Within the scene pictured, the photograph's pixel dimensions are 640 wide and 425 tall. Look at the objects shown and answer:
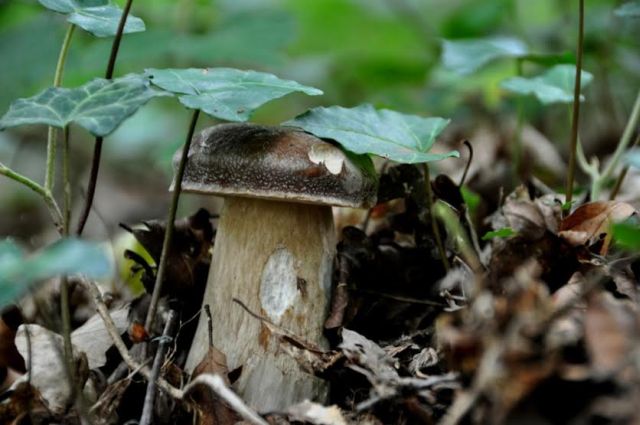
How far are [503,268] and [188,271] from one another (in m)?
1.07

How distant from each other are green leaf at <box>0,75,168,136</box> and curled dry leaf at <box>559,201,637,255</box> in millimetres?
1217

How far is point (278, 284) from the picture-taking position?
2.21m

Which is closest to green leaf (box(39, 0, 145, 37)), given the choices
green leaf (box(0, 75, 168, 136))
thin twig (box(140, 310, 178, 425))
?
green leaf (box(0, 75, 168, 136))

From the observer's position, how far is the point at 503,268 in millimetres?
1921

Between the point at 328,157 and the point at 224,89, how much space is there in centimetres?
35

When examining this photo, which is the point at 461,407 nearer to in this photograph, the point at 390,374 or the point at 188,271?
the point at 390,374

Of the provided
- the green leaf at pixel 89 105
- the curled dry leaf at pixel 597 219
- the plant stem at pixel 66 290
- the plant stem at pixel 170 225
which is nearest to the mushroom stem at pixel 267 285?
the plant stem at pixel 170 225

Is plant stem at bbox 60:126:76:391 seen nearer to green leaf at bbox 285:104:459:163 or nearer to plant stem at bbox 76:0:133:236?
plant stem at bbox 76:0:133:236

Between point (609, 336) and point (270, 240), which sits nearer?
point (609, 336)

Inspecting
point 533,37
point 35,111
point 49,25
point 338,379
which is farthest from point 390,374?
point 533,37

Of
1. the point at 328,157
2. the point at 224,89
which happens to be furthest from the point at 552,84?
the point at 224,89

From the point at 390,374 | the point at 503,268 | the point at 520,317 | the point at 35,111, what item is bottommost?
the point at 390,374

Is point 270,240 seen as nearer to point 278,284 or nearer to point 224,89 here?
point 278,284

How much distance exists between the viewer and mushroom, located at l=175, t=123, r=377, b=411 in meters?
1.97
